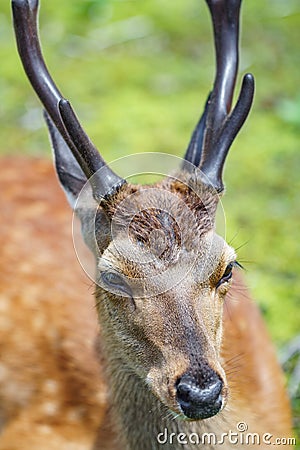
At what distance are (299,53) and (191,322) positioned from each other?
479 cm

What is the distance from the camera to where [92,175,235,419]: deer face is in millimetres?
2506

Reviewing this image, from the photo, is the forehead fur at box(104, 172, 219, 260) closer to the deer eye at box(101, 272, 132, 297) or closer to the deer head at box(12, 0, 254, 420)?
the deer head at box(12, 0, 254, 420)

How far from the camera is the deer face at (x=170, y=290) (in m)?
2.51

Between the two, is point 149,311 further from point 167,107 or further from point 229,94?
point 167,107

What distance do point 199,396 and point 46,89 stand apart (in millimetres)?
1242

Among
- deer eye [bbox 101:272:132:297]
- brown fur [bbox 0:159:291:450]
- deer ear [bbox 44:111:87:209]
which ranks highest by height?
deer ear [bbox 44:111:87:209]

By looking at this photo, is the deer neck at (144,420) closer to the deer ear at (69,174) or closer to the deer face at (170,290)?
the deer face at (170,290)

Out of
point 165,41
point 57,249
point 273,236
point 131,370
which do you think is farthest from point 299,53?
point 131,370

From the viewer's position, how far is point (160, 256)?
266cm

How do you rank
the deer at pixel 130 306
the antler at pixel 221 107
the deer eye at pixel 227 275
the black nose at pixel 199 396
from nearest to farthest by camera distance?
the black nose at pixel 199 396 < the deer at pixel 130 306 < the deer eye at pixel 227 275 < the antler at pixel 221 107

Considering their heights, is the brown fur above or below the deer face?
below
